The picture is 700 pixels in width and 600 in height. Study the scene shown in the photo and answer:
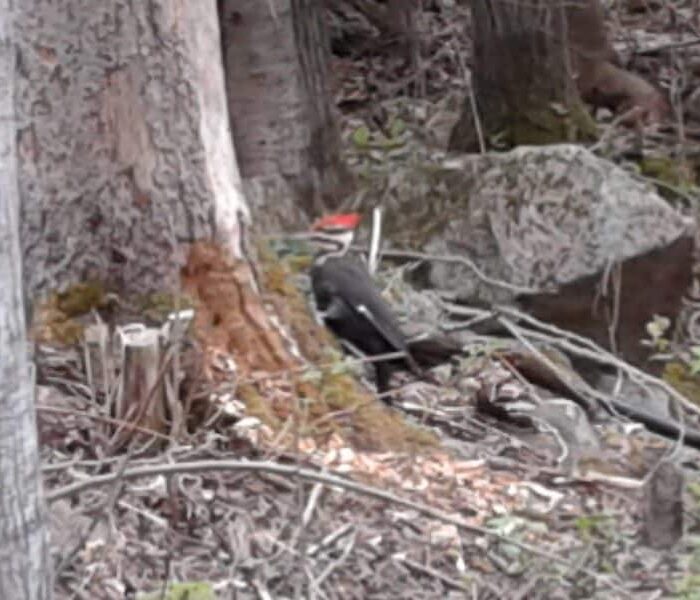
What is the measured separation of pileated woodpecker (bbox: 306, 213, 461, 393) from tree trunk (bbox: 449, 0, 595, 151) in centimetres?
546

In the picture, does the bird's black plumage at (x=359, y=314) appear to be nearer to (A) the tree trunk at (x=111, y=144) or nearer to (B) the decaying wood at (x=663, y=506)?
(A) the tree trunk at (x=111, y=144)

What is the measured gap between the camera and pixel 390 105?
560 inches

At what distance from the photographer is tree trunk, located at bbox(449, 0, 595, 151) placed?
12.5m

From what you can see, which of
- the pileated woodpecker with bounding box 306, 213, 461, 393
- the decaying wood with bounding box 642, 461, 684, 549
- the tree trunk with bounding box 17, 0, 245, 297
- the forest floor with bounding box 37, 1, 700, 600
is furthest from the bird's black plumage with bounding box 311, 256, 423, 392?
the decaying wood with bounding box 642, 461, 684, 549

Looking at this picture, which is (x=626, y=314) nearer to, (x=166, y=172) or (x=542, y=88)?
(x=542, y=88)

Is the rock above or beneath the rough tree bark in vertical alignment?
beneath

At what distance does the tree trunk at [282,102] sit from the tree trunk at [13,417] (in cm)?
642

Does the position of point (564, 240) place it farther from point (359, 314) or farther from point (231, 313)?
point (231, 313)

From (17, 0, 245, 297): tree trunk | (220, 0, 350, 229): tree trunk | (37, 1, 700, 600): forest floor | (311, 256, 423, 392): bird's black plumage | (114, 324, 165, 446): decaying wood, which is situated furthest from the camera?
(220, 0, 350, 229): tree trunk

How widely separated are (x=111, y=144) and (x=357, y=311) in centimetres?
108

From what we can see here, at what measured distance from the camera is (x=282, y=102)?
10758mm

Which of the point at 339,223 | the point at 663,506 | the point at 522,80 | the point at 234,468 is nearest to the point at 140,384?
the point at 234,468

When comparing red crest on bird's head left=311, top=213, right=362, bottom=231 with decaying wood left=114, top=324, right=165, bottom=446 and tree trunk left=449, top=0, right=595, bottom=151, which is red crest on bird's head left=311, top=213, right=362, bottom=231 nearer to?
decaying wood left=114, top=324, right=165, bottom=446

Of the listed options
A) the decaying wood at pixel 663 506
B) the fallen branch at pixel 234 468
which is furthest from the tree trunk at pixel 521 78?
the fallen branch at pixel 234 468
